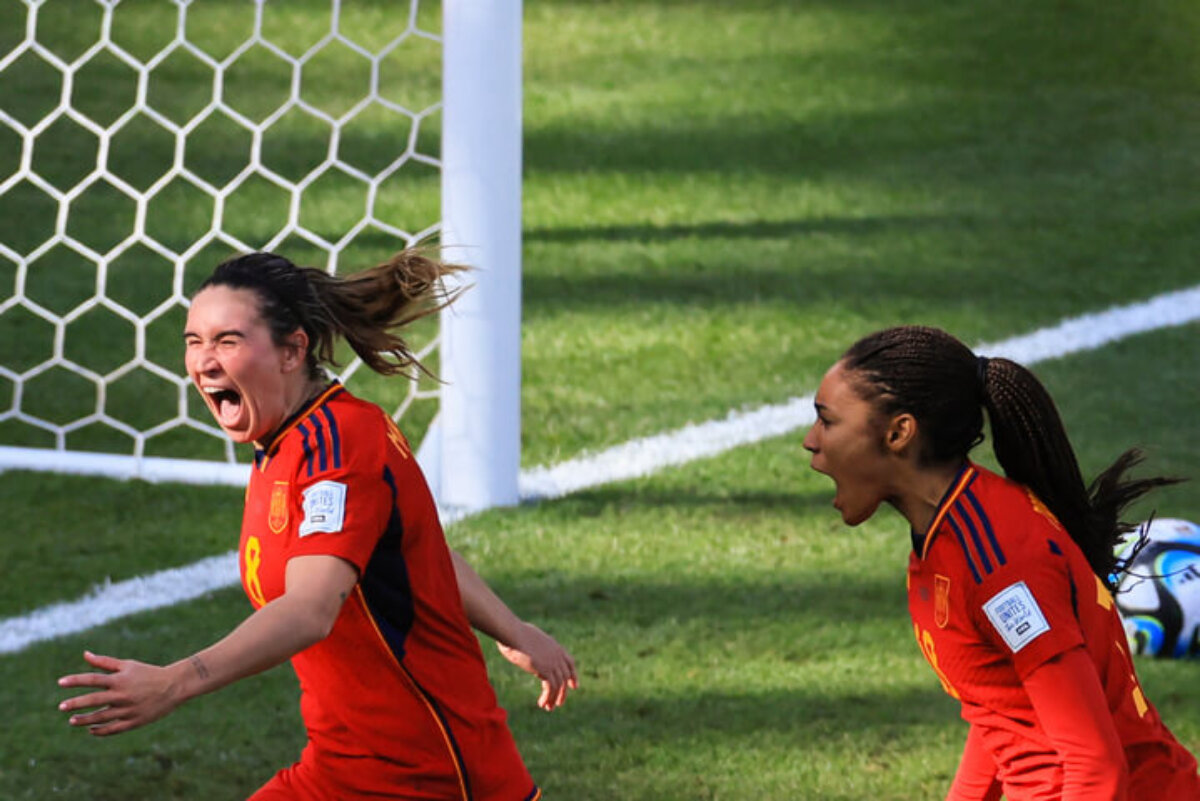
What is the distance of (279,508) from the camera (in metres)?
2.58

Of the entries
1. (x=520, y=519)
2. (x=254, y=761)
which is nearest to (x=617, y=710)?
(x=254, y=761)

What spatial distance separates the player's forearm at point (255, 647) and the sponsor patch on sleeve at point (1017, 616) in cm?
84

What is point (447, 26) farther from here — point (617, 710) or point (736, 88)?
point (736, 88)

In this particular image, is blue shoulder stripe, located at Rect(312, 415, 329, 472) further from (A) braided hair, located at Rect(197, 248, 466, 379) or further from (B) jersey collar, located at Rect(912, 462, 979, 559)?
(B) jersey collar, located at Rect(912, 462, 979, 559)

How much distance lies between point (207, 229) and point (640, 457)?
2408mm

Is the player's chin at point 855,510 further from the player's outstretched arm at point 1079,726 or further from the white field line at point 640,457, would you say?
the white field line at point 640,457

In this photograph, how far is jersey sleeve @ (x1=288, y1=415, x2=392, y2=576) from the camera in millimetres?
2477

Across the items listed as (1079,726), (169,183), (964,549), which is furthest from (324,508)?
(169,183)

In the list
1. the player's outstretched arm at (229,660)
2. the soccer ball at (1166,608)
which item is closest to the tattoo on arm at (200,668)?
the player's outstretched arm at (229,660)

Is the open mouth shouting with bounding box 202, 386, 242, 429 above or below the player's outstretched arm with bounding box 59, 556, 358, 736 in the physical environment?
above

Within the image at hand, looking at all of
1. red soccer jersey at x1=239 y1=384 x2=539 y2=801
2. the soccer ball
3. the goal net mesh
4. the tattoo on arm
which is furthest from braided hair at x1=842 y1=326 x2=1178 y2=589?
the goal net mesh

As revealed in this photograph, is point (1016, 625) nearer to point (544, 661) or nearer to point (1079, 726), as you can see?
point (1079, 726)

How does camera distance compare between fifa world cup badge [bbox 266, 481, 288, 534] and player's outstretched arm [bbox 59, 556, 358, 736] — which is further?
fifa world cup badge [bbox 266, 481, 288, 534]

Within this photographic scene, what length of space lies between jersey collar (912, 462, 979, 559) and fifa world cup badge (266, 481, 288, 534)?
0.85 m
